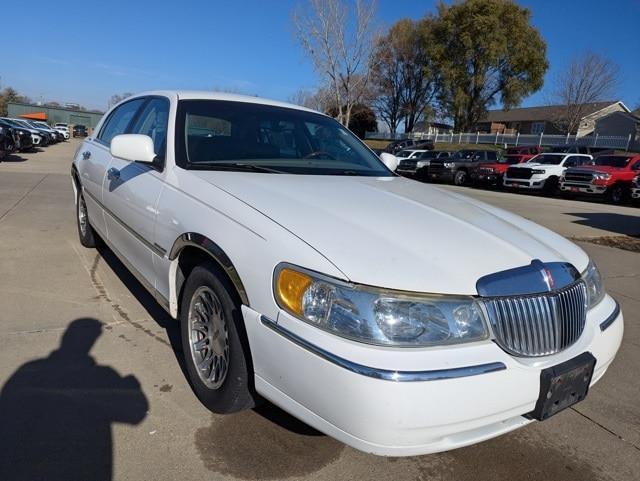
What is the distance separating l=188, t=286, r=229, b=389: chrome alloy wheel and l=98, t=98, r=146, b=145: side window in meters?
2.30

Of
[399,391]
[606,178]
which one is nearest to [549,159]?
[606,178]

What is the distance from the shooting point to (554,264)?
2264 mm

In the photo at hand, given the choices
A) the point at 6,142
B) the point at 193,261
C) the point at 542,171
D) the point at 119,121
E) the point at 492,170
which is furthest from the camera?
the point at 492,170

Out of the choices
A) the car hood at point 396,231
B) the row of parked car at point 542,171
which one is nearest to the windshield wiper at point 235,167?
the car hood at point 396,231

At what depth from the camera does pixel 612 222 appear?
12016mm

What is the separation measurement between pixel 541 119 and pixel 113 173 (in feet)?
216

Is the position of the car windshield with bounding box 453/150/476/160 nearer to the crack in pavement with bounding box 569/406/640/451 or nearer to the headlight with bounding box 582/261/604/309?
the crack in pavement with bounding box 569/406/640/451

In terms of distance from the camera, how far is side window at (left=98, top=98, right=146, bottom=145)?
4.37 meters

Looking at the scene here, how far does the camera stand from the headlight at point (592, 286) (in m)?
2.47

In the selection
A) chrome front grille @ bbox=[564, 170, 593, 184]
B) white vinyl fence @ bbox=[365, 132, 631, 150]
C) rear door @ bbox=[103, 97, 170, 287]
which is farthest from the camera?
white vinyl fence @ bbox=[365, 132, 631, 150]

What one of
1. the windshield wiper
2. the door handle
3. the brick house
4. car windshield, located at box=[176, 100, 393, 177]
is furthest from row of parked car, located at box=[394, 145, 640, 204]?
the brick house

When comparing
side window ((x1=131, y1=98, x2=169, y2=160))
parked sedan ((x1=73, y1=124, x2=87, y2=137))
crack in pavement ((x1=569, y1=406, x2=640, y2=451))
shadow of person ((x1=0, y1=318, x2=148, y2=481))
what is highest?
side window ((x1=131, y1=98, x2=169, y2=160))

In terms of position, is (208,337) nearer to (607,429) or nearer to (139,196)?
(139,196)

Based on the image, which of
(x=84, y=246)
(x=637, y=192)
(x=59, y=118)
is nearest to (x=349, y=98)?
(x=637, y=192)
